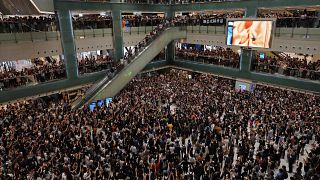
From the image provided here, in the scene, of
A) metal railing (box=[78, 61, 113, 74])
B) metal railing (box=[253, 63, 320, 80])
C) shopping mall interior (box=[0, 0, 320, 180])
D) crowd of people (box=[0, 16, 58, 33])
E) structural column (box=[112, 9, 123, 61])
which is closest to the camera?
shopping mall interior (box=[0, 0, 320, 180])

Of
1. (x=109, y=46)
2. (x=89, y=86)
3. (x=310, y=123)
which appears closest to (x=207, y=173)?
(x=310, y=123)

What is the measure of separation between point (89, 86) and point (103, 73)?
73.0 inches

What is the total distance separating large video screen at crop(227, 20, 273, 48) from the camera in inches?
754

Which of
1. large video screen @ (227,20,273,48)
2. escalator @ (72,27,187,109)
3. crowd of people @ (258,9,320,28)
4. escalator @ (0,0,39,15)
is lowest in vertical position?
escalator @ (72,27,187,109)

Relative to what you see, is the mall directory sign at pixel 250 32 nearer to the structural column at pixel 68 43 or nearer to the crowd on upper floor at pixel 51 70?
the crowd on upper floor at pixel 51 70

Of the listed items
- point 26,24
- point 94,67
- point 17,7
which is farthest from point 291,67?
point 26,24

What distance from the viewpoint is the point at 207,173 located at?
10.6 meters

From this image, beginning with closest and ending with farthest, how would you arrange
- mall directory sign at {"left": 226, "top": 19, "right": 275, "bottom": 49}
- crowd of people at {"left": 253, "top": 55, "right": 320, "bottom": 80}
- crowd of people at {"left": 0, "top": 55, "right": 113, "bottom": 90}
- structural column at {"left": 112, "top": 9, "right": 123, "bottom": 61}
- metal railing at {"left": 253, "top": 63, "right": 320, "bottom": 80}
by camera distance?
crowd of people at {"left": 0, "top": 55, "right": 113, "bottom": 90}
metal railing at {"left": 253, "top": 63, "right": 320, "bottom": 80}
crowd of people at {"left": 253, "top": 55, "right": 320, "bottom": 80}
mall directory sign at {"left": 226, "top": 19, "right": 275, "bottom": 49}
structural column at {"left": 112, "top": 9, "right": 123, "bottom": 61}

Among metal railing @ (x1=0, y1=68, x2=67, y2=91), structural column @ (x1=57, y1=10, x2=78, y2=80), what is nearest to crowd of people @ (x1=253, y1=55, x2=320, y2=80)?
structural column @ (x1=57, y1=10, x2=78, y2=80)

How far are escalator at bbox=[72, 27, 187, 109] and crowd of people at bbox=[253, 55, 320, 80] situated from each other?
8.55m

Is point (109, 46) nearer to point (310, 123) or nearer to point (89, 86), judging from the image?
point (89, 86)

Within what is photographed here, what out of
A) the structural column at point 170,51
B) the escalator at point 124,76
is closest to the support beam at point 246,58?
the escalator at point 124,76

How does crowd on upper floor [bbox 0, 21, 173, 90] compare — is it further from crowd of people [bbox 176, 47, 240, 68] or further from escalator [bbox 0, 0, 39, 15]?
escalator [bbox 0, 0, 39, 15]

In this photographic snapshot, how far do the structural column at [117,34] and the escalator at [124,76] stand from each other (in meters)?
3.12
